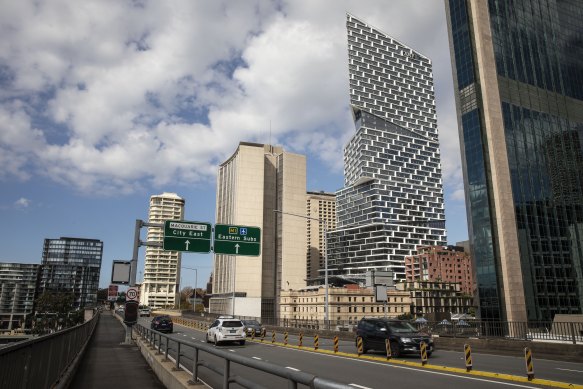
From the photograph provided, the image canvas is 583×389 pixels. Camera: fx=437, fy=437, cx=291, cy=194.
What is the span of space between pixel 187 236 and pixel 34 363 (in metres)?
22.3

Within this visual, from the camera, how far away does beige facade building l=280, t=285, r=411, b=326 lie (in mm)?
129000

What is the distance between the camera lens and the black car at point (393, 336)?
18.2 metres

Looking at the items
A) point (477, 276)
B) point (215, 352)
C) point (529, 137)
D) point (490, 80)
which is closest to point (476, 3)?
point (490, 80)

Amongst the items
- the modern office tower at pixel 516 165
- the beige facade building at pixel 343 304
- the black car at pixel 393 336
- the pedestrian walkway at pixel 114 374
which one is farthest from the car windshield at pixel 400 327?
the beige facade building at pixel 343 304

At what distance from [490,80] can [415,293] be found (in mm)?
95474

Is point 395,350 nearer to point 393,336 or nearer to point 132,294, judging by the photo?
point 393,336

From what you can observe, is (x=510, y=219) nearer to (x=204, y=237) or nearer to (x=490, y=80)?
(x=490, y=80)

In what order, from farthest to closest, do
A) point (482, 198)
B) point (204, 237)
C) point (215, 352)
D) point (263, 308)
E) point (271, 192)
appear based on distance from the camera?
point (271, 192) → point (263, 308) → point (482, 198) → point (204, 237) → point (215, 352)

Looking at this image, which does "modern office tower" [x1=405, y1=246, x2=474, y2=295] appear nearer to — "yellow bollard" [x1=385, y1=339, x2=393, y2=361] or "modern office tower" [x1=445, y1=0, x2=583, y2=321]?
"modern office tower" [x1=445, y1=0, x2=583, y2=321]

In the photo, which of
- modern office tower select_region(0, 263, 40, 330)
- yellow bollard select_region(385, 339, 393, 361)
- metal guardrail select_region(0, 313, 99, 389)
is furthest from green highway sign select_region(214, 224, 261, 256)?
modern office tower select_region(0, 263, 40, 330)

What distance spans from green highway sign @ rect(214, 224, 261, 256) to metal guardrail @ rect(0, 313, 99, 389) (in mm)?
18934

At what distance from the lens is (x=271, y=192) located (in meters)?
161

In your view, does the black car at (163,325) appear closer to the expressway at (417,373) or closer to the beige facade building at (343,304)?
the expressway at (417,373)

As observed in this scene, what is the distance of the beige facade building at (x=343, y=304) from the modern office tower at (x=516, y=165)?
5525 centimetres
